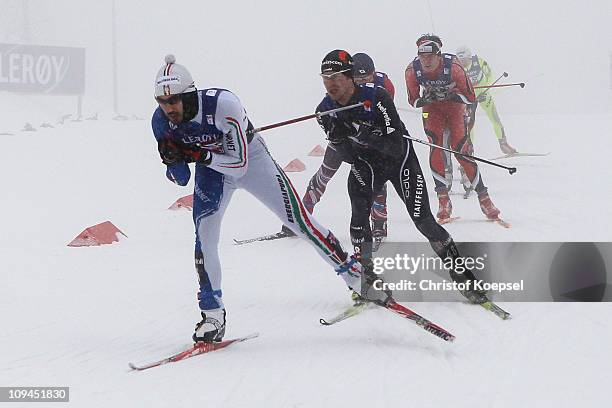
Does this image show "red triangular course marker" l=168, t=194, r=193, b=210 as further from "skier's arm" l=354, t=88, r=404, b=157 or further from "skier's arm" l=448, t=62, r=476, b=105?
"skier's arm" l=354, t=88, r=404, b=157

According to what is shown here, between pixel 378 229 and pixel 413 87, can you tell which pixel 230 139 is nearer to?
pixel 378 229

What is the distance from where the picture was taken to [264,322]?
217 inches

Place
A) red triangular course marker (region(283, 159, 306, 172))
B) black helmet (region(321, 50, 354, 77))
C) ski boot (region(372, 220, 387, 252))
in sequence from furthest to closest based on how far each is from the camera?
red triangular course marker (region(283, 159, 306, 172)) < ski boot (region(372, 220, 387, 252)) < black helmet (region(321, 50, 354, 77))

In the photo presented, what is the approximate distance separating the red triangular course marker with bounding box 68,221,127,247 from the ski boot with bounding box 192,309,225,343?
378cm

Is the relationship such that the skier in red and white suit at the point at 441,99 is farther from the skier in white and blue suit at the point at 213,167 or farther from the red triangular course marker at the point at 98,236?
the skier in white and blue suit at the point at 213,167

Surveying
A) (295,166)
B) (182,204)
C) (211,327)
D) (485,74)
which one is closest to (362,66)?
(211,327)

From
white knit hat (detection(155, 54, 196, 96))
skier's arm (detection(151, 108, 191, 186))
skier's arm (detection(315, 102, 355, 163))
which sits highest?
white knit hat (detection(155, 54, 196, 96))

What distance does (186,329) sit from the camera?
5363 millimetres

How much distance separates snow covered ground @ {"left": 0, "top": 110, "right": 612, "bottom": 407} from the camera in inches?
155

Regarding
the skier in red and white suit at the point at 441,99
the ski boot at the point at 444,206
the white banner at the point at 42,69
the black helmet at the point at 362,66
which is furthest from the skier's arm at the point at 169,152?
the white banner at the point at 42,69

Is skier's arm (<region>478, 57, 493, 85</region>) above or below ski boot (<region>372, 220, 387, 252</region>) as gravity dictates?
above

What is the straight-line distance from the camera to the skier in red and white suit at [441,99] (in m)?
8.36

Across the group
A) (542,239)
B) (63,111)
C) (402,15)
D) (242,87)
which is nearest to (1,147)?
(542,239)

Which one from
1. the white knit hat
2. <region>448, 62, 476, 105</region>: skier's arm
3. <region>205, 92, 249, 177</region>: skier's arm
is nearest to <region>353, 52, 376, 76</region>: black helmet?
<region>448, 62, 476, 105</region>: skier's arm
